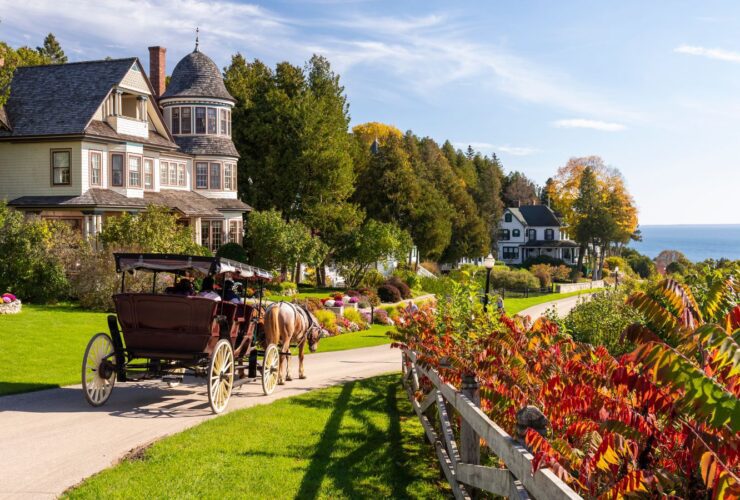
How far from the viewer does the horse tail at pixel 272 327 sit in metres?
15.2

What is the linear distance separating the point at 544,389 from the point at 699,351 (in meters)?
3.08

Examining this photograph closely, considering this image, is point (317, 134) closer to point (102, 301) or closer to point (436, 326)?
point (102, 301)

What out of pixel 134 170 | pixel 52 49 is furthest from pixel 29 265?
pixel 52 49

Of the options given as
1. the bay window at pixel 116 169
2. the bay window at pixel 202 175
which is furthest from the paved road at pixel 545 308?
the bay window at pixel 116 169

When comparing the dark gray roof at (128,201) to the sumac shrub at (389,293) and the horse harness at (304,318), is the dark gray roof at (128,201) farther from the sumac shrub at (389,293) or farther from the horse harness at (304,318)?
the horse harness at (304,318)

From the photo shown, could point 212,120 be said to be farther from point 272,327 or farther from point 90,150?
point 272,327

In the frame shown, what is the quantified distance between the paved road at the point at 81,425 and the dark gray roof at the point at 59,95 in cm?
2556

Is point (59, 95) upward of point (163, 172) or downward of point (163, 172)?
upward

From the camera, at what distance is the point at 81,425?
1100cm

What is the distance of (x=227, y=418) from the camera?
11680 mm

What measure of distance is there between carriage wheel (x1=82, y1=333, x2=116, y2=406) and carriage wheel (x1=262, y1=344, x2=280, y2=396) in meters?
3.08

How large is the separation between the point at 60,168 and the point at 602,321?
29.4 m

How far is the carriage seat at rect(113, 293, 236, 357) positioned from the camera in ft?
39.7

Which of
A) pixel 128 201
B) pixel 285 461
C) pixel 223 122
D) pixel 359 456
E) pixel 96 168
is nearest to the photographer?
pixel 285 461
